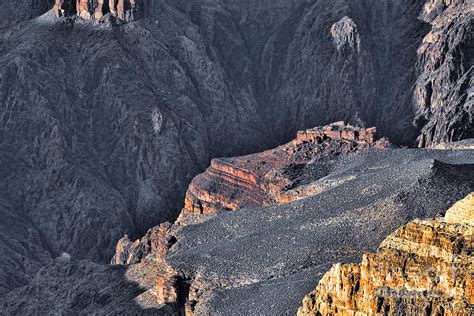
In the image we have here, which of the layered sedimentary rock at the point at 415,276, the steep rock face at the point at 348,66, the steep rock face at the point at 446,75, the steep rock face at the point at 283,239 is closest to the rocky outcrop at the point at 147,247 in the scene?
the steep rock face at the point at 283,239

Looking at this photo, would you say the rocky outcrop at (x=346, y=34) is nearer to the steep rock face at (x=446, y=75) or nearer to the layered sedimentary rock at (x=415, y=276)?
the steep rock face at (x=446, y=75)

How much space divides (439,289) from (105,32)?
91.3 m

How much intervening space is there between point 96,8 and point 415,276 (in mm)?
Answer: 90361

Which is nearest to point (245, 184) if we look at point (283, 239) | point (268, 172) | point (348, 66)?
point (268, 172)

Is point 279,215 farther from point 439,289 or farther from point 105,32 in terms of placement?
point 105,32

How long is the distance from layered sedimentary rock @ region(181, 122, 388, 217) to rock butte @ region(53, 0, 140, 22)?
41.2 m

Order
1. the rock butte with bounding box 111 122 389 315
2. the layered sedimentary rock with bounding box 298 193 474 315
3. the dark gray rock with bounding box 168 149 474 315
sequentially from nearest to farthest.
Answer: the layered sedimentary rock with bounding box 298 193 474 315, the dark gray rock with bounding box 168 149 474 315, the rock butte with bounding box 111 122 389 315

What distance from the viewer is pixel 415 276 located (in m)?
49.0

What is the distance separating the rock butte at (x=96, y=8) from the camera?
440 feet

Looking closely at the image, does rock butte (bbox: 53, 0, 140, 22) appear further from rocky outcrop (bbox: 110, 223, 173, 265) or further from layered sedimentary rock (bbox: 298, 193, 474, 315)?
layered sedimentary rock (bbox: 298, 193, 474, 315)

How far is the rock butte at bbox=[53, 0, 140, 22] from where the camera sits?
134m

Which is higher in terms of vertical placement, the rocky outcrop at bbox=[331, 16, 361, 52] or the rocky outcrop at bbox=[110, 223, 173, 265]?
the rocky outcrop at bbox=[331, 16, 361, 52]

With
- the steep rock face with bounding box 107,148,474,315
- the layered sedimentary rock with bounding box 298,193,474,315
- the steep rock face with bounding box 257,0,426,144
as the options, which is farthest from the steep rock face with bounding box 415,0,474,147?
the layered sedimentary rock with bounding box 298,193,474,315

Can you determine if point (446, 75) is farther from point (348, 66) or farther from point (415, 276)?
point (415, 276)
